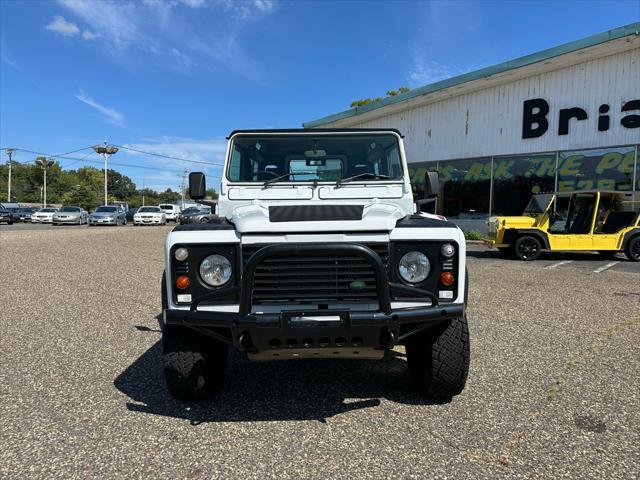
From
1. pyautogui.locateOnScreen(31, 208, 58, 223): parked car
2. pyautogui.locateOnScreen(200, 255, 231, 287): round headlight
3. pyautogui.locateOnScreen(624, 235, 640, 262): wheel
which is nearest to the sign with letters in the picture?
pyautogui.locateOnScreen(624, 235, 640, 262): wheel

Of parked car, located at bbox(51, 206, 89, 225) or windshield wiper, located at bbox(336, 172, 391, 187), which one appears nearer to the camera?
windshield wiper, located at bbox(336, 172, 391, 187)

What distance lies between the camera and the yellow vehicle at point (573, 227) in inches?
449

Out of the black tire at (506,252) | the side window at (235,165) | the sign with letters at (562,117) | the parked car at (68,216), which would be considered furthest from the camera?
the parked car at (68,216)

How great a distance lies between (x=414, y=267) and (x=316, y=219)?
Result: 0.69 m

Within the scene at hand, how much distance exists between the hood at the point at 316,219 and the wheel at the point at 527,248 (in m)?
9.92

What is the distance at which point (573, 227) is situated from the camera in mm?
11695

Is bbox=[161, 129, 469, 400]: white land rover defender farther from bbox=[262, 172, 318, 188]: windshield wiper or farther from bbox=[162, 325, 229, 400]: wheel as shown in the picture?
bbox=[262, 172, 318, 188]: windshield wiper

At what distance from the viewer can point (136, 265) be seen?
416 inches

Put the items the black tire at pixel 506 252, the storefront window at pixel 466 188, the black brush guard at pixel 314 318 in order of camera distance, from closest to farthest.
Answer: the black brush guard at pixel 314 318 < the black tire at pixel 506 252 < the storefront window at pixel 466 188

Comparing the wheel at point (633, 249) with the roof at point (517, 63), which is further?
the roof at point (517, 63)

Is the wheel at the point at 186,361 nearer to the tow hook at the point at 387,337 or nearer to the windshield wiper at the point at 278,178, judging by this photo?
the tow hook at the point at 387,337

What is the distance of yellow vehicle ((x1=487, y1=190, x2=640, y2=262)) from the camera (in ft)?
37.4

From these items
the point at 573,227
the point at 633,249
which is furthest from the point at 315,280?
the point at 633,249

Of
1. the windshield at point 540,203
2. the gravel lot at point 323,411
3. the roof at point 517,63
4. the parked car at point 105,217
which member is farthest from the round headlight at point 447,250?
the parked car at point 105,217
